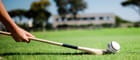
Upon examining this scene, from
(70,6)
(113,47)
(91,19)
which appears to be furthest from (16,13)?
(91,19)

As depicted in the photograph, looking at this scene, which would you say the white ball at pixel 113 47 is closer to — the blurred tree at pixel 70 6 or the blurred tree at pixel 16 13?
the blurred tree at pixel 16 13

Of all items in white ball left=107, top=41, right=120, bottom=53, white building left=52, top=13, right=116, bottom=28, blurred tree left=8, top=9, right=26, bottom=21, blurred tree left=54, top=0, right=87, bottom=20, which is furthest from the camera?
white building left=52, top=13, right=116, bottom=28

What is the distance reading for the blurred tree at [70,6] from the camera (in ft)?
129

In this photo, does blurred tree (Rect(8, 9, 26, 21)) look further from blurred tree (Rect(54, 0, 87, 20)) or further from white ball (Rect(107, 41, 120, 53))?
blurred tree (Rect(54, 0, 87, 20))

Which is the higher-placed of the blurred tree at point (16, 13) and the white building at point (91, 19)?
the white building at point (91, 19)

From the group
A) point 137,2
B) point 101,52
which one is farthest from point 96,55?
point 137,2

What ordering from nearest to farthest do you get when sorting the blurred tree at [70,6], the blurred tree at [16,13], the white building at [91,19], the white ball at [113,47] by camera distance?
the white ball at [113,47] < the blurred tree at [16,13] < the blurred tree at [70,6] < the white building at [91,19]

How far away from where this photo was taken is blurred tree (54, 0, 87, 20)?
129 ft

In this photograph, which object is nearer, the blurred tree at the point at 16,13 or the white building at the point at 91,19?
the blurred tree at the point at 16,13

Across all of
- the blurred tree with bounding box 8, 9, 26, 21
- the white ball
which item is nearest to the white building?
the blurred tree with bounding box 8, 9, 26, 21

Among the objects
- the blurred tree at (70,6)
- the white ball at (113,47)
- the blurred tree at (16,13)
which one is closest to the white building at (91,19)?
the blurred tree at (70,6)

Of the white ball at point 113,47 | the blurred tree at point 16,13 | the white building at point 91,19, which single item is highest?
the white building at point 91,19

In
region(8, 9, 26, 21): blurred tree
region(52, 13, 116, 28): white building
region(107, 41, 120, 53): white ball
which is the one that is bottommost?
region(107, 41, 120, 53): white ball

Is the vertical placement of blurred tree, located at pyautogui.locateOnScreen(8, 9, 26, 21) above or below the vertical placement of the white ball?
above
